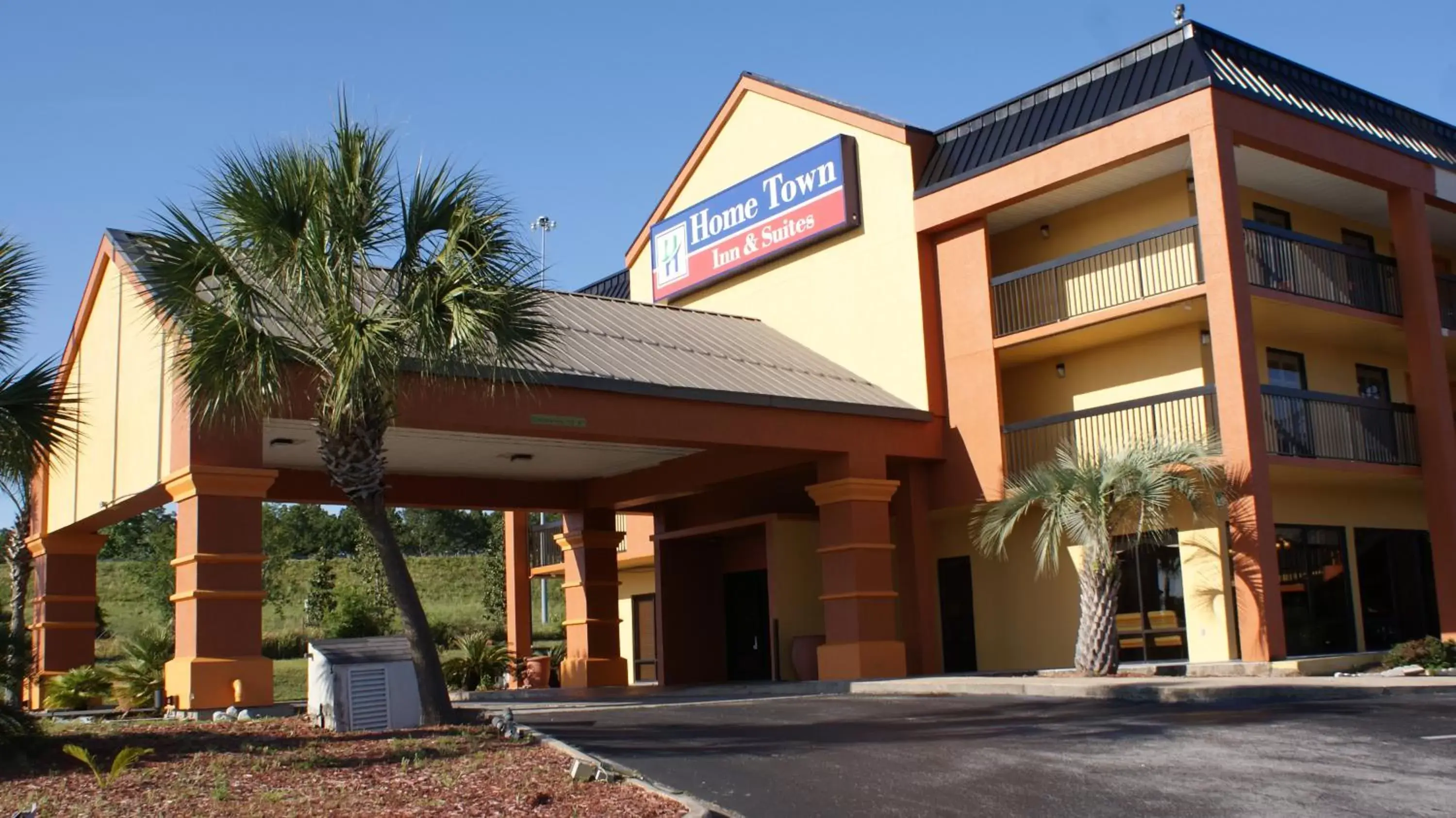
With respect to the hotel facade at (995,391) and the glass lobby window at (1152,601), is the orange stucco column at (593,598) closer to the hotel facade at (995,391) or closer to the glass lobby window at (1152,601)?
the hotel facade at (995,391)

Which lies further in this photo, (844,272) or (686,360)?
(844,272)

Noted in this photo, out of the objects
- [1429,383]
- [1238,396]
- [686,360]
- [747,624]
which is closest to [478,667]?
[747,624]

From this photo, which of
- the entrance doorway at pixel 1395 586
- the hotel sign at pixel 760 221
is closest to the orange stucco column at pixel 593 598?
the hotel sign at pixel 760 221

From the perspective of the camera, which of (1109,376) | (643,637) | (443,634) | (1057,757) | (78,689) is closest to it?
(1057,757)

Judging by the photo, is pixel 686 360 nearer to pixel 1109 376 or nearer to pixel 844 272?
pixel 844 272

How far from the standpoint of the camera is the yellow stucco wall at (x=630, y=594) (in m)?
33.5

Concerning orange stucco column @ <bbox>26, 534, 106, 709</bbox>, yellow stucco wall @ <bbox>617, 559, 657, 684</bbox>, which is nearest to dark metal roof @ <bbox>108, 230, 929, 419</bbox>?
orange stucco column @ <bbox>26, 534, 106, 709</bbox>

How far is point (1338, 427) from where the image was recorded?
2219 centimetres

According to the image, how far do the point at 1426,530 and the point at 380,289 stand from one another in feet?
67.4

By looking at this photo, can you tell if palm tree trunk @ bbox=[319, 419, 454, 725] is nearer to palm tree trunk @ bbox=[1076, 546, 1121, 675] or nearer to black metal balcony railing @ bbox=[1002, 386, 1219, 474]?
palm tree trunk @ bbox=[1076, 546, 1121, 675]

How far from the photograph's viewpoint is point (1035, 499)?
20.8m

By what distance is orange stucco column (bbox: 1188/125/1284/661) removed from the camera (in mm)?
19516

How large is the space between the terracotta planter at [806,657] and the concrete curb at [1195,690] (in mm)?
6394

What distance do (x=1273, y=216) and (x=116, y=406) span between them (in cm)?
1908
